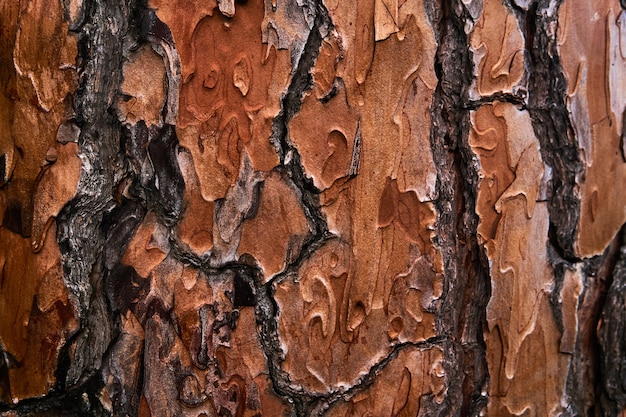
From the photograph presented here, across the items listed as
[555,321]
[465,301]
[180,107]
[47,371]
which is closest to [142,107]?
[180,107]

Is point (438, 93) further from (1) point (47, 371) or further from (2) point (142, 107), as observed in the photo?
(1) point (47, 371)

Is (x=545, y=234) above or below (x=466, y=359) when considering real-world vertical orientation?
above

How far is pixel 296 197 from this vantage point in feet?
2.20

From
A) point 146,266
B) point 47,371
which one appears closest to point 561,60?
point 146,266

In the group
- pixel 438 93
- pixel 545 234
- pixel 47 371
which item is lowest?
pixel 47 371

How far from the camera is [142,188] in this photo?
25.9 inches

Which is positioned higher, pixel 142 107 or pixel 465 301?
pixel 142 107

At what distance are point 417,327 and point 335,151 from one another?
0.77ft

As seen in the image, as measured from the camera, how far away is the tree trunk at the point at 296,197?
650mm

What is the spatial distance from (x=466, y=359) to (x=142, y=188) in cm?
45

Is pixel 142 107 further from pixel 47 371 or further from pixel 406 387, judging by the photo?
pixel 406 387

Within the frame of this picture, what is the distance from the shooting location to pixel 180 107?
651mm

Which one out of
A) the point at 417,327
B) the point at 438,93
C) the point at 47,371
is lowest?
the point at 47,371

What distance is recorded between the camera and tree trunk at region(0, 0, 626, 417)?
650 millimetres
